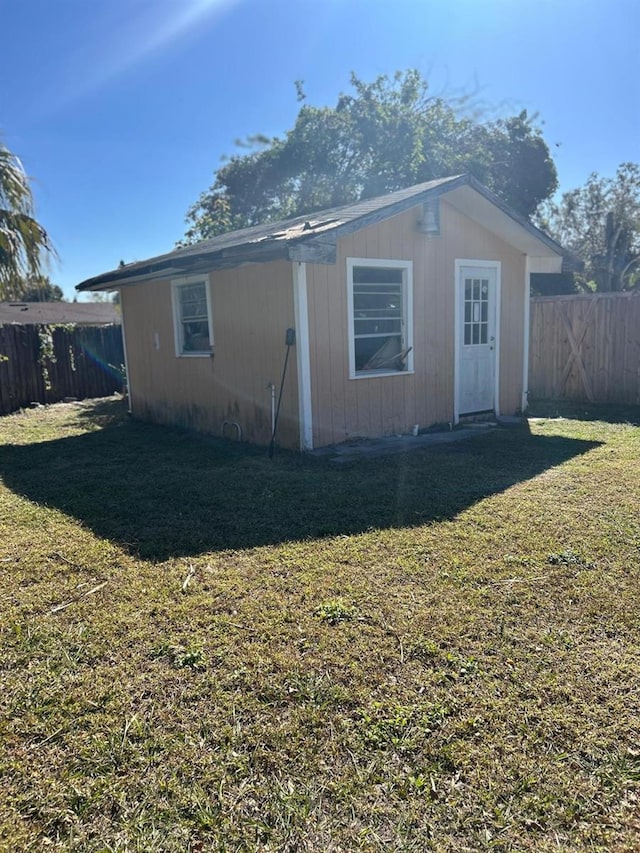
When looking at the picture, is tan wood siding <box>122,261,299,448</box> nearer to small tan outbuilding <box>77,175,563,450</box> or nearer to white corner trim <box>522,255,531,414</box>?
small tan outbuilding <box>77,175,563,450</box>

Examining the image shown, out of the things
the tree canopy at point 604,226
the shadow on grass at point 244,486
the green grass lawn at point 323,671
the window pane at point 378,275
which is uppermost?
the tree canopy at point 604,226

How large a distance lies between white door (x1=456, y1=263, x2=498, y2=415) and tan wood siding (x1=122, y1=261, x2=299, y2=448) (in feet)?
9.49

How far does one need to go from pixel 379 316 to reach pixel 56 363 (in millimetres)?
8856

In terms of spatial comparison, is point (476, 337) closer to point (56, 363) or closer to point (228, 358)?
point (228, 358)

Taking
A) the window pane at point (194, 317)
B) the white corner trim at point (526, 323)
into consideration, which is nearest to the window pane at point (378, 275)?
the window pane at point (194, 317)

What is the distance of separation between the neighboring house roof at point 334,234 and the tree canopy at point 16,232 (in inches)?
47.7

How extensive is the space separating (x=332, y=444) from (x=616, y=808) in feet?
17.6

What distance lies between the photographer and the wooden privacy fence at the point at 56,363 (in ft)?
40.2

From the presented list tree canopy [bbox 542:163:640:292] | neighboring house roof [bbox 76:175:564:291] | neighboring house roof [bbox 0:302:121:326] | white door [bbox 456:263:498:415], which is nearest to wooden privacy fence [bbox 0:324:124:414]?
neighboring house roof [bbox 76:175:564:291]

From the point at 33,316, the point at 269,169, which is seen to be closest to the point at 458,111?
the point at 269,169

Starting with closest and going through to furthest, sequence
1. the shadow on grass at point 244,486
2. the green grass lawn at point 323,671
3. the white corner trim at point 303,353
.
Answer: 1. the green grass lawn at point 323,671
2. the shadow on grass at point 244,486
3. the white corner trim at point 303,353

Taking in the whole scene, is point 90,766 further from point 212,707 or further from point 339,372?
point 339,372

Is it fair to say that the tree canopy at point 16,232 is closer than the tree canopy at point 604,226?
Yes

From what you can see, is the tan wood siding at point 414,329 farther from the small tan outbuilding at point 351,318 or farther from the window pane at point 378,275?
the window pane at point 378,275
